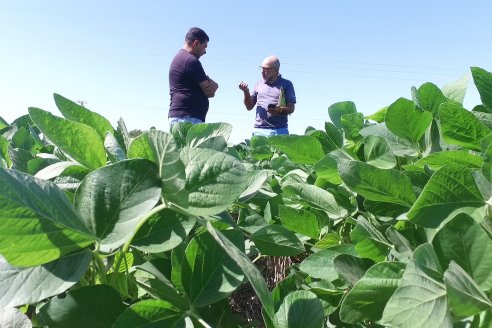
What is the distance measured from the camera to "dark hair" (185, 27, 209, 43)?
3.98 m

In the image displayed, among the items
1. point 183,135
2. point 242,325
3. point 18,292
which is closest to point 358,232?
point 242,325

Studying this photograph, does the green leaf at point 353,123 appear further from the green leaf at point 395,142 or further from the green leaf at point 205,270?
the green leaf at point 205,270

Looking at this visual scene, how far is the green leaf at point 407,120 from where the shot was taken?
61 centimetres

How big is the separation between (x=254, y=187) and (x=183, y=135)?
34cm

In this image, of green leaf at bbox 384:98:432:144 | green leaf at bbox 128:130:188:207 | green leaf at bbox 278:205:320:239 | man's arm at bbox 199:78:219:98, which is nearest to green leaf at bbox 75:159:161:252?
green leaf at bbox 128:130:188:207

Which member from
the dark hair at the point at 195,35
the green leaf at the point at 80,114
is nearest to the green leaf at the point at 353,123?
the green leaf at the point at 80,114

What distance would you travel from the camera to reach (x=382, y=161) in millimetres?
653

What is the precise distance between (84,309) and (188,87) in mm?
3418

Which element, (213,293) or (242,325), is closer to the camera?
(213,293)

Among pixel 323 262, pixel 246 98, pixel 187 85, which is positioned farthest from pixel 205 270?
pixel 246 98

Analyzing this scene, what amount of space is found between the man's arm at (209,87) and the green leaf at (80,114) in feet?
10.5

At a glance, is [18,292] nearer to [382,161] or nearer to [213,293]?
[213,293]

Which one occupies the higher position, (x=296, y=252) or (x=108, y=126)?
(x=108, y=126)

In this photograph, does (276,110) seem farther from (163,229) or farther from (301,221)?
(163,229)
